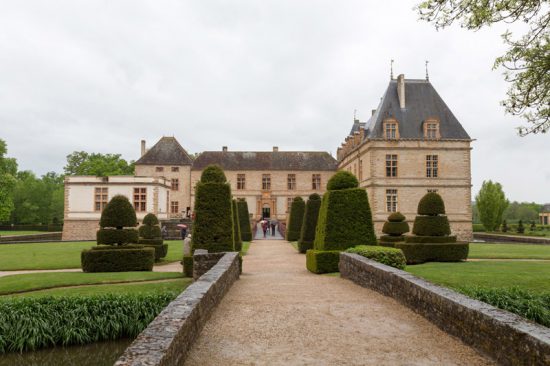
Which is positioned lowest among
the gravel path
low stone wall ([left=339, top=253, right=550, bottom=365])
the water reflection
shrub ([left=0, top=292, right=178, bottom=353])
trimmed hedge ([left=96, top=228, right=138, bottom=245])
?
the water reflection

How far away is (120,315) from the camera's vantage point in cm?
842

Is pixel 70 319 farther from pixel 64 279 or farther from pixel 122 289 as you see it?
pixel 64 279

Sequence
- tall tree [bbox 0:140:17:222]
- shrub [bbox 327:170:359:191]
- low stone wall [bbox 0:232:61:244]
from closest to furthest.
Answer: shrub [bbox 327:170:359:191]
low stone wall [bbox 0:232:61:244]
tall tree [bbox 0:140:17:222]

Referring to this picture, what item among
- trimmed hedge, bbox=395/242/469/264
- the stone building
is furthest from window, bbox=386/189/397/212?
trimmed hedge, bbox=395/242/469/264

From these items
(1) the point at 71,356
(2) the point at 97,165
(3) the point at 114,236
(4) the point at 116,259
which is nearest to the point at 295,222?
(3) the point at 114,236

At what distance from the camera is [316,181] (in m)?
46.0

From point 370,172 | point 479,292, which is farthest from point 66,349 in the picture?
point 370,172

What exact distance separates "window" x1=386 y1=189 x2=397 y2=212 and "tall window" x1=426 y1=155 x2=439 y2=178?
275 cm

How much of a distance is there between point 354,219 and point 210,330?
305 inches

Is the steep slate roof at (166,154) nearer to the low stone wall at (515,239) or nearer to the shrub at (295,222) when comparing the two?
the shrub at (295,222)

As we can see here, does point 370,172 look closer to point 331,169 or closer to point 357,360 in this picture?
point 331,169

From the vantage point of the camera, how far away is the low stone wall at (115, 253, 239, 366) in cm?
331

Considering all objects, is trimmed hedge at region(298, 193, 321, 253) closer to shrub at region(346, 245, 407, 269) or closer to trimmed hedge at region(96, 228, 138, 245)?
trimmed hedge at region(96, 228, 138, 245)

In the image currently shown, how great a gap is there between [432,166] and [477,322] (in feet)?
93.8
